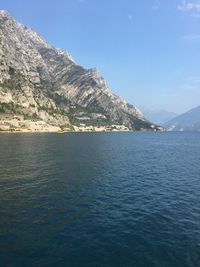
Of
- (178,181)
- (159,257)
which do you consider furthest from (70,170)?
(159,257)

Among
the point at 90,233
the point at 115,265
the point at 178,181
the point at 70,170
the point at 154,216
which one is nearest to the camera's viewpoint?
the point at 115,265

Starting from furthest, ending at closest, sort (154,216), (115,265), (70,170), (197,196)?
(70,170) → (197,196) → (154,216) → (115,265)

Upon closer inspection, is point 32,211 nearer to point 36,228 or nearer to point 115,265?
point 36,228

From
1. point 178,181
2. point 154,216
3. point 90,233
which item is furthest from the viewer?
point 178,181

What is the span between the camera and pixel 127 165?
11825cm

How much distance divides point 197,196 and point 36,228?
38.3 m

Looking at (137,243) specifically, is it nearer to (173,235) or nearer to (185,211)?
(173,235)

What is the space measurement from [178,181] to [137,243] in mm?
46741

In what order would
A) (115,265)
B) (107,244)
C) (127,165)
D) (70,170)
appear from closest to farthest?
(115,265) → (107,244) → (70,170) → (127,165)

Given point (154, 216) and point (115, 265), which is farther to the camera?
point (154, 216)

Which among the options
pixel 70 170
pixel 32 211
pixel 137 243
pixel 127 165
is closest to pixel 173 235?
pixel 137 243

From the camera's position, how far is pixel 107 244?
42.5 m

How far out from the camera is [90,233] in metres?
45.9

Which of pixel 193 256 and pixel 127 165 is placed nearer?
Answer: pixel 193 256
